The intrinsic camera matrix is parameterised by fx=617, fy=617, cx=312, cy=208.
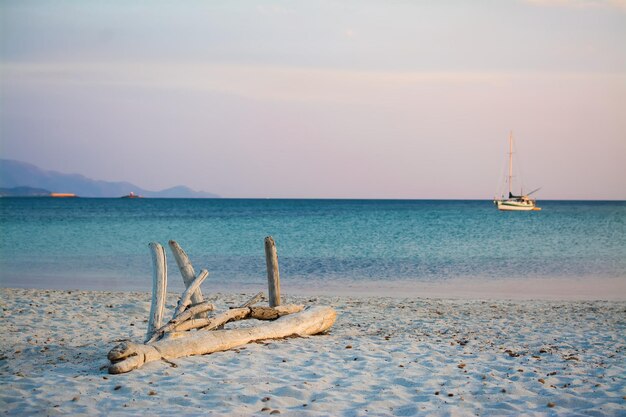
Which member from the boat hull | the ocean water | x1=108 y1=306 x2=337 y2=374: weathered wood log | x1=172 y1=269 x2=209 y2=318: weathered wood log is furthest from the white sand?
Result: the boat hull

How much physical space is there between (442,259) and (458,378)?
21.7 meters

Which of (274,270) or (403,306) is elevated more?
(274,270)

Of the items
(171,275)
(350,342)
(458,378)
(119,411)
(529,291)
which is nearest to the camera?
(119,411)

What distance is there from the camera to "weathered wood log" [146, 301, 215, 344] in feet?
28.0

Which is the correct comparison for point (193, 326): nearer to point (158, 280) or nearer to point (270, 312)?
point (158, 280)

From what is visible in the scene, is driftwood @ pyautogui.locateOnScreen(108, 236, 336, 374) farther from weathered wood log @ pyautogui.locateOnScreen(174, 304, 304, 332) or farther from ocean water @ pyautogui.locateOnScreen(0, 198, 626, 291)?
ocean water @ pyautogui.locateOnScreen(0, 198, 626, 291)

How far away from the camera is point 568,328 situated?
11.8 m

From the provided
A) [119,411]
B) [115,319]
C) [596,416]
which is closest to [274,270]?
[115,319]

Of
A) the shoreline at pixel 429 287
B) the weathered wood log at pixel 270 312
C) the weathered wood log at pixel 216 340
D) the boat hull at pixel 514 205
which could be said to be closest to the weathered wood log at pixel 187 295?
the weathered wood log at pixel 216 340

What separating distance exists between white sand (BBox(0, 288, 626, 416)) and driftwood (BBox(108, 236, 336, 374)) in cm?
23

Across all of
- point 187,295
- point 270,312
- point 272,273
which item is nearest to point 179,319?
point 187,295

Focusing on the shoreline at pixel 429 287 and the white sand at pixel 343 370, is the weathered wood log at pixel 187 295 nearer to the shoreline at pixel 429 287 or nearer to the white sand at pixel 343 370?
the white sand at pixel 343 370

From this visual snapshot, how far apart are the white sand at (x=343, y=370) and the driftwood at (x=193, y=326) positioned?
23 cm

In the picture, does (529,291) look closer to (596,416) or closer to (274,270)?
(274,270)
